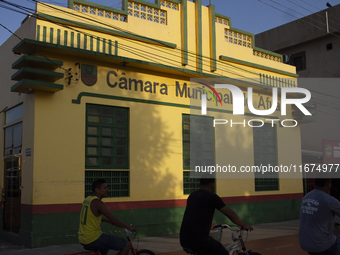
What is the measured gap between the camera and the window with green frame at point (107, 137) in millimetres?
10625

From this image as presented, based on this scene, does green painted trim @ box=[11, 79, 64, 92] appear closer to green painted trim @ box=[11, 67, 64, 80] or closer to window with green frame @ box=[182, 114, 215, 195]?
green painted trim @ box=[11, 67, 64, 80]

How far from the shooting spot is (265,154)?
1489 centimetres

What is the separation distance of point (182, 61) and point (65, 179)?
18.4 ft

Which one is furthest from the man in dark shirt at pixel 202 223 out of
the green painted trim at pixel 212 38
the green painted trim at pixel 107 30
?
the green painted trim at pixel 212 38

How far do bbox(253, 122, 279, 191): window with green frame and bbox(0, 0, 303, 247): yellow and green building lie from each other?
0.37 ft

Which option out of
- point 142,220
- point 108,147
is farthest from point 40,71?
point 142,220

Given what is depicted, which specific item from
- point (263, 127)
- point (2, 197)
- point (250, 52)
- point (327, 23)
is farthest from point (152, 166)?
point (327, 23)

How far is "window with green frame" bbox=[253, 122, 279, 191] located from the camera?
47.6ft

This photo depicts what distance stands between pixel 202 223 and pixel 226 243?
18.9 feet

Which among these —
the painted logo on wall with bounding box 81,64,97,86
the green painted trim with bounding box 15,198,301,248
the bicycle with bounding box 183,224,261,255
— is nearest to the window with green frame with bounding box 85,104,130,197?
the painted logo on wall with bounding box 81,64,97,86

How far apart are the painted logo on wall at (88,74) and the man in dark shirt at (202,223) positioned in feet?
22.1

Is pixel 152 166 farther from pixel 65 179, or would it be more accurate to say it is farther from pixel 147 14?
pixel 147 14

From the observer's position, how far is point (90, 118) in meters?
10.7

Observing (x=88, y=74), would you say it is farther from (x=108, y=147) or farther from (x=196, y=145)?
(x=196, y=145)
